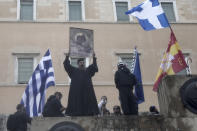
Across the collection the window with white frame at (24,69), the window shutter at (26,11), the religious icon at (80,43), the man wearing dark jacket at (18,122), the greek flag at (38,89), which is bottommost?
the man wearing dark jacket at (18,122)

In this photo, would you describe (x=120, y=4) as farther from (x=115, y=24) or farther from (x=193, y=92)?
(x=193, y=92)

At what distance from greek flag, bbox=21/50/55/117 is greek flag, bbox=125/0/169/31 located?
12.1ft

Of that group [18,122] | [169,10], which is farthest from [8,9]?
[18,122]

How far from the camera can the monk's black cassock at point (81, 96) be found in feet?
25.2

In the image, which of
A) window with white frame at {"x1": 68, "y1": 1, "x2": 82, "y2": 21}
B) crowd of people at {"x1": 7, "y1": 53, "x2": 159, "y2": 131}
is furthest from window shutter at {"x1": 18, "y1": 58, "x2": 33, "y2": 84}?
crowd of people at {"x1": 7, "y1": 53, "x2": 159, "y2": 131}

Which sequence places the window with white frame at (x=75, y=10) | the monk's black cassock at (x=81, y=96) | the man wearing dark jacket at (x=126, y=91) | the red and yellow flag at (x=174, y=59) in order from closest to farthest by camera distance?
the monk's black cassock at (x=81, y=96)
the man wearing dark jacket at (x=126, y=91)
the red and yellow flag at (x=174, y=59)
the window with white frame at (x=75, y=10)

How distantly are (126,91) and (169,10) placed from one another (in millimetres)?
14375

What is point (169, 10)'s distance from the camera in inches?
847

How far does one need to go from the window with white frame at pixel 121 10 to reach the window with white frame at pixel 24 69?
5.47 meters

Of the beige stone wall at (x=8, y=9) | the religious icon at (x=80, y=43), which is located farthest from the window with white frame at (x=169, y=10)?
the religious icon at (x=80, y=43)

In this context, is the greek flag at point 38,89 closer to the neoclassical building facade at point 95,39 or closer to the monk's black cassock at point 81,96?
the monk's black cassock at point 81,96

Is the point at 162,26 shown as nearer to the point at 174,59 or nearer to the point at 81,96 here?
the point at 174,59

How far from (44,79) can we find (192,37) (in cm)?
1106

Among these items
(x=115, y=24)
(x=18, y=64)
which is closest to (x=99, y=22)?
(x=115, y=24)
